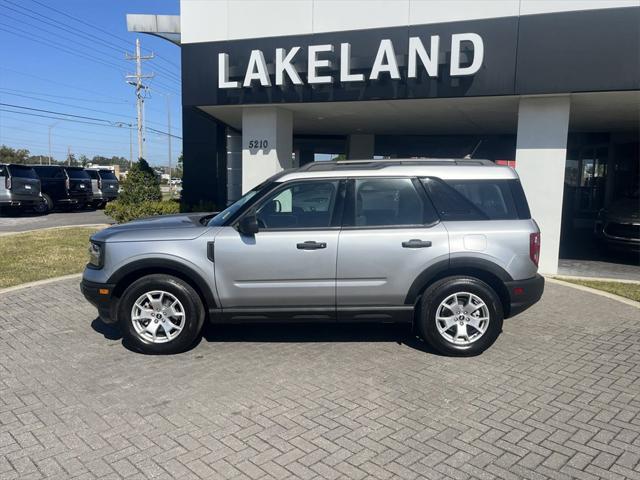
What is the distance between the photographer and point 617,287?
802 cm

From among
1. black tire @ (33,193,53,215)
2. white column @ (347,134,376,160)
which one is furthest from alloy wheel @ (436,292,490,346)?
black tire @ (33,193,53,215)

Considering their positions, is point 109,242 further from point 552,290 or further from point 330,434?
point 552,290

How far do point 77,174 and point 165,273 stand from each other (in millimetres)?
19865

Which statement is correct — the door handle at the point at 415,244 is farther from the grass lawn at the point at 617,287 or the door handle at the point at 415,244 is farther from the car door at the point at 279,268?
the grass lawn at the point at 617,287

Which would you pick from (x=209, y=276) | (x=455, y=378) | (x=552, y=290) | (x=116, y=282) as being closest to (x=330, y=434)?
(x=455, y=378)

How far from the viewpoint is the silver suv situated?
4.76 meters

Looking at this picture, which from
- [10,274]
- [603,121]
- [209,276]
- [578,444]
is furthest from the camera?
[603,121]

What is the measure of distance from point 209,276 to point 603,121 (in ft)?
36.0

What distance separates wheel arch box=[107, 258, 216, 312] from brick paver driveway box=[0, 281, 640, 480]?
600mm

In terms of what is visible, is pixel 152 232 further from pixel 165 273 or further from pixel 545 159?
pixel 545 159

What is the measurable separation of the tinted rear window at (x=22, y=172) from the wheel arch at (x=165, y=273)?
17.0 m

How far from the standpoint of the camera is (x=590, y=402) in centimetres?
396

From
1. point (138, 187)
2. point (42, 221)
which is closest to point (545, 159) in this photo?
point (138, 187)

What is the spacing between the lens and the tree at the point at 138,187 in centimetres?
1328
